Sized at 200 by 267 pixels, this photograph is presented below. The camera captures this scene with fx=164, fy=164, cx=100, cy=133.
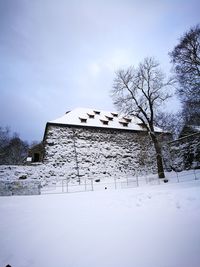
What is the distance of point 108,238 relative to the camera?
11.3 ft

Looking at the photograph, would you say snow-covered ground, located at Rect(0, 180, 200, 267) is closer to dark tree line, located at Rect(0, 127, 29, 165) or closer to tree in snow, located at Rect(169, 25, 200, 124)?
tree in snow, located at Rect(169, 25, 200, 124)

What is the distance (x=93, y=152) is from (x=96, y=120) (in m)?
5.21

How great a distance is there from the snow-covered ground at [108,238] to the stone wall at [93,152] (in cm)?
1545

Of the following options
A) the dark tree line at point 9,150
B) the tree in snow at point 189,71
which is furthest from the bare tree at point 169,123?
the dark tree line at point 9,150

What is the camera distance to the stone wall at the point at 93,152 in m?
21.0

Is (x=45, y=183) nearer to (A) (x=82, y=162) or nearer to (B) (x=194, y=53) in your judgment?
(A) (x=82, y=162)

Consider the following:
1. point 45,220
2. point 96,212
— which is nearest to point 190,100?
point 96,212

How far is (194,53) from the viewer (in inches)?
450

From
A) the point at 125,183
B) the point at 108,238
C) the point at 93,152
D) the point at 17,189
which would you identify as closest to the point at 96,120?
the point at 93,152

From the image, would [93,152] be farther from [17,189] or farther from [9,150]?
[9,150]

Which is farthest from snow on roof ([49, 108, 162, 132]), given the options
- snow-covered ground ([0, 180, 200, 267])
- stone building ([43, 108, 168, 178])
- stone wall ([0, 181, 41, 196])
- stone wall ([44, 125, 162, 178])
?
snow-covered ground ([0, 180, 200, 267])

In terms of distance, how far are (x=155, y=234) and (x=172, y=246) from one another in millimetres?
533

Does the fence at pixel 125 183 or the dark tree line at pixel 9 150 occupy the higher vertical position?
the dark tree line at pixel 9 150

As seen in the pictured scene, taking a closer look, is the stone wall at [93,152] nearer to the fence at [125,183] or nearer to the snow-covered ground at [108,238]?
the fence at [125,183]
